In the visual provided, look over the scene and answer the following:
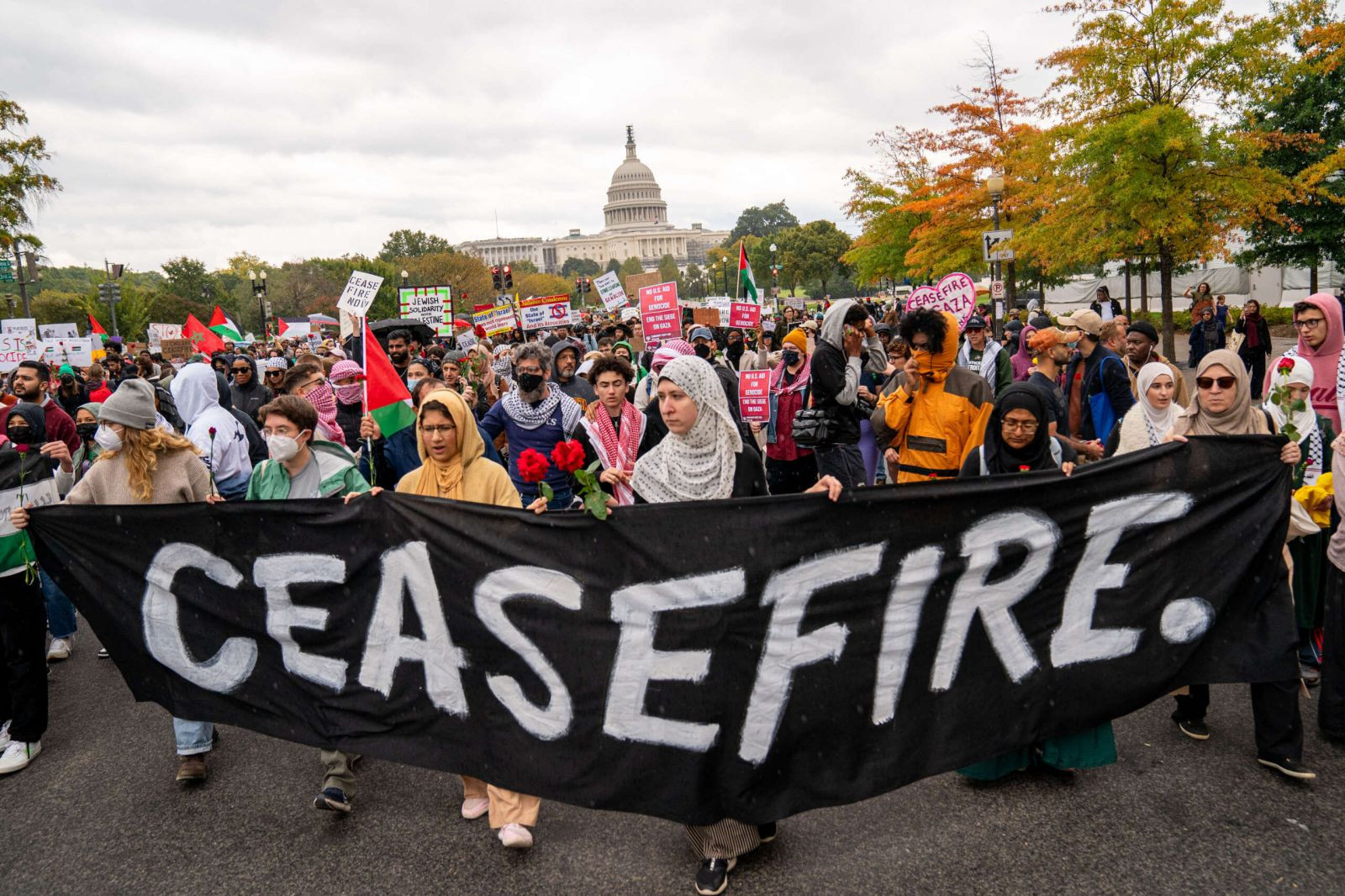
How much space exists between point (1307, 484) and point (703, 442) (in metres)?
3.22

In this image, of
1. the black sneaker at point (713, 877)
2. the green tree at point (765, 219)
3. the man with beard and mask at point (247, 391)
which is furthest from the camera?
the green tree at point (765, 219)

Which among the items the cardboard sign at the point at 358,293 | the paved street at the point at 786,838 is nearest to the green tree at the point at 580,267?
the cardboard sign at the point at 358,293

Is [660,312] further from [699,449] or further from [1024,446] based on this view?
[1024,446]

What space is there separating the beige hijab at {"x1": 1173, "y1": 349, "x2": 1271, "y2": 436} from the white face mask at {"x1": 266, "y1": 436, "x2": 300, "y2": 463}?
13.0ft

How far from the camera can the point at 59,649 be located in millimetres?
6391

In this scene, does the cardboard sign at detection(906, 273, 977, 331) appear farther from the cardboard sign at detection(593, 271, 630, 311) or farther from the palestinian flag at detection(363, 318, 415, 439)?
the cardboard sign at detection(593, 271, 630, 311)

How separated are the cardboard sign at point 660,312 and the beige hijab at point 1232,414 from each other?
777 cm

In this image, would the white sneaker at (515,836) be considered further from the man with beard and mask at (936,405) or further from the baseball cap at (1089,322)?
the baseball cap at (1089,322)

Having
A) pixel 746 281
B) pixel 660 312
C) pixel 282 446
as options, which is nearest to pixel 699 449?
pixel 282 446

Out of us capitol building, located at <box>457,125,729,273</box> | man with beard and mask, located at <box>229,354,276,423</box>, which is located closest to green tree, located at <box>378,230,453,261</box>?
us capitol building, located at <box>457,125,729,273</box>

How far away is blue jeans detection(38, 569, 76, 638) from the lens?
635 centimetres

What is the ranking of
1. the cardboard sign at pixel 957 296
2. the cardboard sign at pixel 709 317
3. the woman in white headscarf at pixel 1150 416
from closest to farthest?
1. the woman in white headscarf at pixel 1150 416
2. the cardboard sign at pixel 957 296
3. the cardboard sign at pixel 709 317

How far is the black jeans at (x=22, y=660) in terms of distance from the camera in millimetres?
4633

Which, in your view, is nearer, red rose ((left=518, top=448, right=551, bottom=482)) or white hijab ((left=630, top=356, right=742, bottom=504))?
red rose ((left=518, top=448, right=551, bottom=482))
